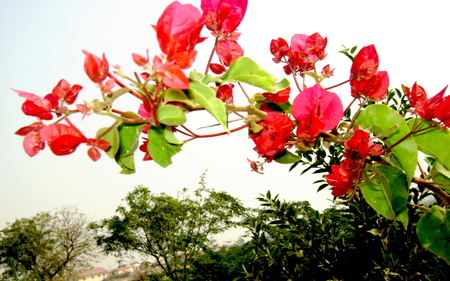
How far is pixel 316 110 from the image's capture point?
0.42m

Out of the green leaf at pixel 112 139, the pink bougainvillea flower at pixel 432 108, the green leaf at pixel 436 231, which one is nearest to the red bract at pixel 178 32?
the green leaf at pixel 112 139

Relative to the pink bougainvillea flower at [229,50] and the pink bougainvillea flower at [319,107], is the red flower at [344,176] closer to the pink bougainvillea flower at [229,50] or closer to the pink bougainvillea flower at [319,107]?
the pink bougainvillea flower at [319,107]

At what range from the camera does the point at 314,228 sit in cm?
164

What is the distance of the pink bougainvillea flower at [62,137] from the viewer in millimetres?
340

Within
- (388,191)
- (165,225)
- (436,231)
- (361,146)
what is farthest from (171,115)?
(165,225)

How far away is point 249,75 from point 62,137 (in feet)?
0.80

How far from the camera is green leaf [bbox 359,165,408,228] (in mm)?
463

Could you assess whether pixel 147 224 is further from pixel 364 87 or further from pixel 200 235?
pixel 364 87

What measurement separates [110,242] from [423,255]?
12.5 metres

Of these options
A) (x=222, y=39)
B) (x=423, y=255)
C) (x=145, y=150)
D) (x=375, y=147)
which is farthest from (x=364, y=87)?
(x=423, y=255)

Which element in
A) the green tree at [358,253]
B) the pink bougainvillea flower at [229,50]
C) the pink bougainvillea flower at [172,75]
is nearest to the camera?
the pink bougainvillea flower at [172,75]

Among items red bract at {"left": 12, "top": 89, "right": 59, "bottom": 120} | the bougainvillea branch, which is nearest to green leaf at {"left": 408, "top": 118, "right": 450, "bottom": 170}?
the bougainvillea branch

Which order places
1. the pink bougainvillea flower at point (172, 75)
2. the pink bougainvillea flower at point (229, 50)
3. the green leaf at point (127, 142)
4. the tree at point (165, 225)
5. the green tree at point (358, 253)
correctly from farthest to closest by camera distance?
1. the tree at point (165, 225)
2. the green tree at point (358, 253)
3. the pink bougainvillea flower at point (229, 50)
4. the green leaf at point (127, 142)
5. the pink bougainvillea flower at point (172, 75)

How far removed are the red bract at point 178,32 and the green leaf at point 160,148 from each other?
0.15 metres
